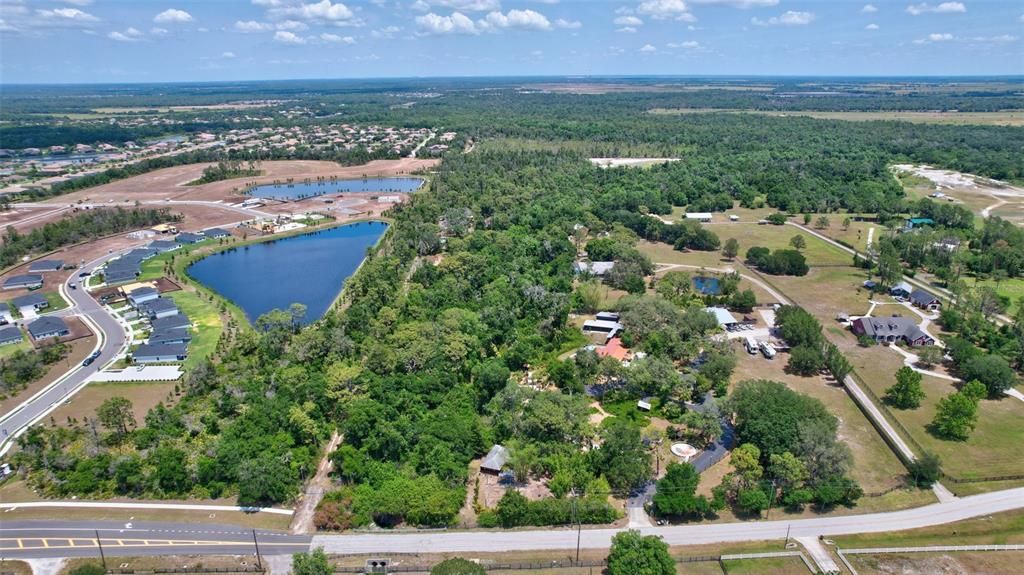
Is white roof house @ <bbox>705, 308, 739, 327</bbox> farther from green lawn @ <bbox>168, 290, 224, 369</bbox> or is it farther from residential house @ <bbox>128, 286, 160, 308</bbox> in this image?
residential house @ <bbox>128, 286, 160, 308</bbox>

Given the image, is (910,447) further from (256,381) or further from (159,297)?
(159,297)

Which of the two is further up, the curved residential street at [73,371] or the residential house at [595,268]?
the residential house at [595,268]

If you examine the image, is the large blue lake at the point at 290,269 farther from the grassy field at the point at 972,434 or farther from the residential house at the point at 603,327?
the grassy field at the point at 972,434

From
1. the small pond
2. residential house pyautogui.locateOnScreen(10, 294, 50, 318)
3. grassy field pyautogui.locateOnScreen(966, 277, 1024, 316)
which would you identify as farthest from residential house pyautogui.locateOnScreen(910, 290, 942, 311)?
residential house pyautogui.locateOnScreen(10, 294, 50, 318)

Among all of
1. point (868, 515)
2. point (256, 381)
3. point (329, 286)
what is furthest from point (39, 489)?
point (868, 515)

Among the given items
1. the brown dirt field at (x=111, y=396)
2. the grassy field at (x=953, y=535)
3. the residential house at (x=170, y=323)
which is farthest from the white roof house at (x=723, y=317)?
the residential house at (x=170, y=323)

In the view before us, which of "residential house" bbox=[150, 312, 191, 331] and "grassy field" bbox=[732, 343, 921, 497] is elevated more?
"residential house" bbox=[150, 312, 191, 331]
